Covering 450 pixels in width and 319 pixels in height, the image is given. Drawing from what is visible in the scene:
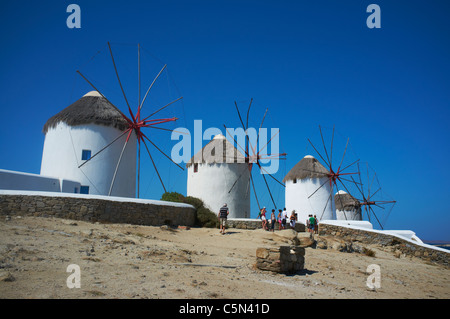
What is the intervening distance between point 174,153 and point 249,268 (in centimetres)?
1160

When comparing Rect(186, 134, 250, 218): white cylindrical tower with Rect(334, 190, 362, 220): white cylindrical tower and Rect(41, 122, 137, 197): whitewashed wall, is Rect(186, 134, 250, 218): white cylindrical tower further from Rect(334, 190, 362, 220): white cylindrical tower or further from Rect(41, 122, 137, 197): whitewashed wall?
Rect(334, 190, 362, 220): white cylindrical tower

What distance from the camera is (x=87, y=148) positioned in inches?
677

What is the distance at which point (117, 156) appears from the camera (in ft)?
58.7

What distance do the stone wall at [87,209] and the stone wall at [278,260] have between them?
6493 millimetres

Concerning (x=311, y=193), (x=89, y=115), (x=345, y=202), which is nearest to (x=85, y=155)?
(x=89, y=115)

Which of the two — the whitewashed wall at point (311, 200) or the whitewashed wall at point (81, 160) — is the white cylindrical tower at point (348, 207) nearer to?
the whitewashed wall at point (311, 200)

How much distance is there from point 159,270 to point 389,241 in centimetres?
1180

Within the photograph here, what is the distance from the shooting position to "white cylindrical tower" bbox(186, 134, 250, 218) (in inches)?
834

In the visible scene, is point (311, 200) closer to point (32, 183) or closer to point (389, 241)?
point (389, 241)

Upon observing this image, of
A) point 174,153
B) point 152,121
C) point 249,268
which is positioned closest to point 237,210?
point 174,153

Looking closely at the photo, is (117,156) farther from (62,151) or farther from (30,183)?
(30,183)

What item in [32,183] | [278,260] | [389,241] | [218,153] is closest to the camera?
[278,260]

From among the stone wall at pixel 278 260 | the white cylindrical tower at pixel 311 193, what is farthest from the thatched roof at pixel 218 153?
the stone wall at pixel 278 260
